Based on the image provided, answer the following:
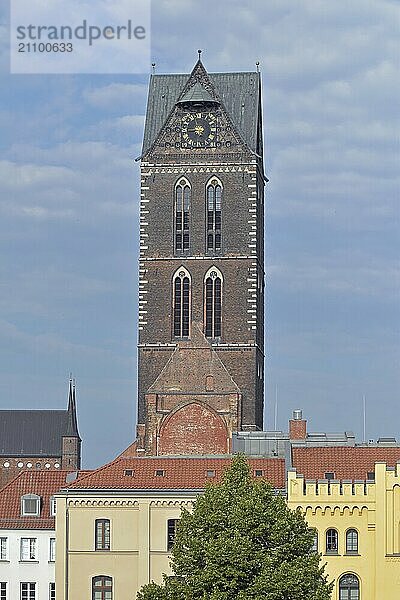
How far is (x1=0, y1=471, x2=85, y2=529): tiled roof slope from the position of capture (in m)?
89.1

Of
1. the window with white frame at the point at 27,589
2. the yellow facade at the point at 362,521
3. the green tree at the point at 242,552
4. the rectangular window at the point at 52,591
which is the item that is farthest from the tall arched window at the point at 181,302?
the green tree at the point at 242,552

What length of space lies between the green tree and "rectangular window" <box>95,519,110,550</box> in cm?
1604

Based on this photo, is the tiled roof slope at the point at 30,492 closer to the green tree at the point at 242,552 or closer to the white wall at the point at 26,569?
the white wall at the point at 26,569

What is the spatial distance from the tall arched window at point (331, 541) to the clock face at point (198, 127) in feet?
94.4

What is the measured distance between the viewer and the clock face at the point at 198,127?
9962 centimetres

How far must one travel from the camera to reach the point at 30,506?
295 feet

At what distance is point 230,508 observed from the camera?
2554 inches

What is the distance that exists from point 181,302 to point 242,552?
37.4 meters

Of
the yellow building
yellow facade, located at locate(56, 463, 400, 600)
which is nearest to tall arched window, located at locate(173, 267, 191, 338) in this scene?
the yellow building

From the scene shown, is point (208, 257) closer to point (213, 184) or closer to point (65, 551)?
point (213, 184)

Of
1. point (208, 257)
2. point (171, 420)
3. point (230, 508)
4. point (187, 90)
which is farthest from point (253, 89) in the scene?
point (230, 508)

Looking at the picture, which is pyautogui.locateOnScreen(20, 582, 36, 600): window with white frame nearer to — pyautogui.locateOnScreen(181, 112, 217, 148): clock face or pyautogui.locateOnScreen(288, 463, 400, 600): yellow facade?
pyautogui.locateOnScreen(288, 463, 400, 600): yellow facade

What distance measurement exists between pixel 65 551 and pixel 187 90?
30.5 meters

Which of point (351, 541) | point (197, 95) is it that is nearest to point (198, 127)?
point (197, 95)
